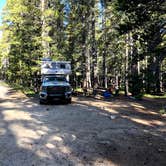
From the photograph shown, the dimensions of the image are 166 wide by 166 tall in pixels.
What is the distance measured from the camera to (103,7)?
39.7 m

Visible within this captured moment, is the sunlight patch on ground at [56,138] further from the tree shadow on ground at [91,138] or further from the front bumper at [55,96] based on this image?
the front bumper at [55,96]

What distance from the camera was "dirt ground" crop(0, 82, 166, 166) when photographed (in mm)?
9312

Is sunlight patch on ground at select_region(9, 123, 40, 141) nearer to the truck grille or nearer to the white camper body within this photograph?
the truck grille

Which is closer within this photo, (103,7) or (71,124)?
(71,124)

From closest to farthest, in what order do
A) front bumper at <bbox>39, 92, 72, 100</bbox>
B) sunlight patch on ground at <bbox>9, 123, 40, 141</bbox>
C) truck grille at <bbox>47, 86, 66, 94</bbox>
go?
1. sunlight patch on ground at <bbox>9, 123, 40, 141</bbox>
2. front bumper at <bbox>39, 92, 72, 100</bbox>
3. truck grille at <bbox>47, 86, 66, 94</bbox>

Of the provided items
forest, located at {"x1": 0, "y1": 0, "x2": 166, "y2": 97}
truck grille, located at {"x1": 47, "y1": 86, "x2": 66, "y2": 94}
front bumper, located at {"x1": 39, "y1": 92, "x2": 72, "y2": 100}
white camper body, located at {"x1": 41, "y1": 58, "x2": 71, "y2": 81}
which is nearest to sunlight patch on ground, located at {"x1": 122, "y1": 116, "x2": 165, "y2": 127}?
front bumper, located at {"x1": 39, "y1": 92, "x2": 72, "y2": 100}

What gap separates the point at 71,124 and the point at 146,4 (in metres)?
9.39

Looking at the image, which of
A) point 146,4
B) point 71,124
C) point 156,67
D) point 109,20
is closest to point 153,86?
point 156,67

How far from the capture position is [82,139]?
11.7 meters

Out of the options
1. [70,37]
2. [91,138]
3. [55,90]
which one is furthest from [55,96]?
[70,37]

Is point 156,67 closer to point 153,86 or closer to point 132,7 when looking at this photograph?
point 153,86

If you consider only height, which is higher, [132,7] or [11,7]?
[11,7]

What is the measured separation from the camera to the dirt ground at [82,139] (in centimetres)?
931

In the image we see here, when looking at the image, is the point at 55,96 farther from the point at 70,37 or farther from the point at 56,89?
the point at 70,37
